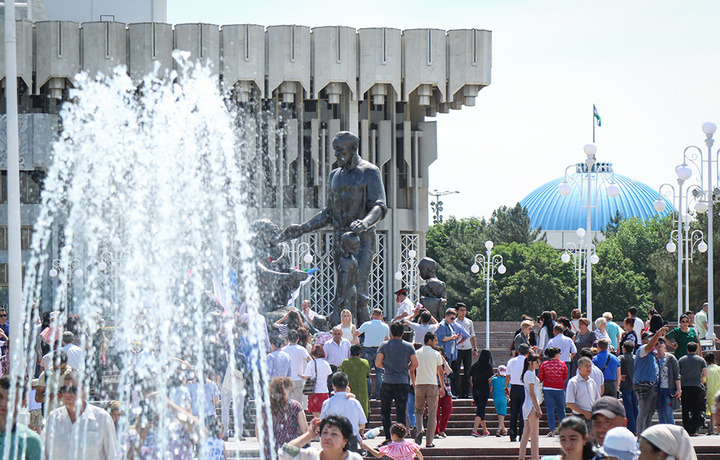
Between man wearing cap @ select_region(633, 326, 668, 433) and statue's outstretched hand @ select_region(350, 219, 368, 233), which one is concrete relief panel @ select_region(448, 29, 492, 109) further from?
man wearing cap @ select_region(633, 326, 668, 433)

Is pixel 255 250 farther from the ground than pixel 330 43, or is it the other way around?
pixel 330 43

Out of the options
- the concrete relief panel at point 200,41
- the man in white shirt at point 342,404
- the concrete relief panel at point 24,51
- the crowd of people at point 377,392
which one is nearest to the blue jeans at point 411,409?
the crowd of people at point 377,392

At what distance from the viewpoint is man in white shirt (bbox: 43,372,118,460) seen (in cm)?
661

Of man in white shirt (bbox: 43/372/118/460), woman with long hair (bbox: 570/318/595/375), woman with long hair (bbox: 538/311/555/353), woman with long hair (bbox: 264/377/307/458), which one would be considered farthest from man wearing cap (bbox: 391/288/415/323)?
man in white shirt (bbox: 43/372/118/460)

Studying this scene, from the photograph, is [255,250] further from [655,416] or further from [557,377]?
[655,416]

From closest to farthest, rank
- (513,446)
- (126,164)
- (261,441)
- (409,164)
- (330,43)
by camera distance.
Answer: (261,441), (513,446), (126,164), (330,43), (409,164)

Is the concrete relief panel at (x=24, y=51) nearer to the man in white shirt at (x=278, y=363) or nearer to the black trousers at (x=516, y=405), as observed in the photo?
the man in white shirt at (x=278, y=363)

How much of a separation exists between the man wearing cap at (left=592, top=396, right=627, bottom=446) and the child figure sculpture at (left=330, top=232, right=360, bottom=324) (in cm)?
779

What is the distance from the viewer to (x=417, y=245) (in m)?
32.7

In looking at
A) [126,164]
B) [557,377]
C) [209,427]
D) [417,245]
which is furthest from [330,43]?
[209,427]

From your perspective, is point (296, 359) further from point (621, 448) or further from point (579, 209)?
point (579, 209)

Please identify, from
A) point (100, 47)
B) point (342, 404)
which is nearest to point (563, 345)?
point (342, 404)

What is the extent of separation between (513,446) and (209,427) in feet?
16.1

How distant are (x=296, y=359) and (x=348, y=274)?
2.79 meters
